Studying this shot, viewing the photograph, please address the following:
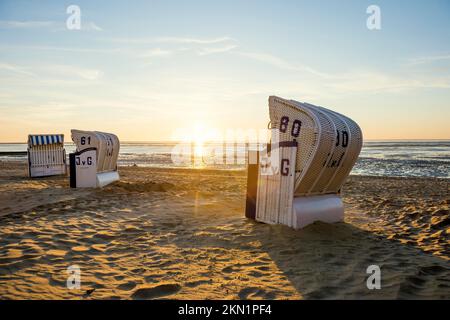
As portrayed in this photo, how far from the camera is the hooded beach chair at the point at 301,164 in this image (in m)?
6.80

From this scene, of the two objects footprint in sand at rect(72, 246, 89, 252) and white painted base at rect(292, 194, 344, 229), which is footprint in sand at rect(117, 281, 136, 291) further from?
white painted base at rect(292, 194, 344, 229)

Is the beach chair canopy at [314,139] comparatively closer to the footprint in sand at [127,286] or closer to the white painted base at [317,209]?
the white painted base at [317,209]

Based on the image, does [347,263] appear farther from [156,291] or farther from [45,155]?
[45,155]

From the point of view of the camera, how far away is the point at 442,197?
40.1 ft

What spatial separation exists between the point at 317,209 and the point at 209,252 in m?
2.82

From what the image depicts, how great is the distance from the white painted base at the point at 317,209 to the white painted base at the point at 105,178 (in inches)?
374

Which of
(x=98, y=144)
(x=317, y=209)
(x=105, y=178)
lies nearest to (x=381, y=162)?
(x=105, y=178)

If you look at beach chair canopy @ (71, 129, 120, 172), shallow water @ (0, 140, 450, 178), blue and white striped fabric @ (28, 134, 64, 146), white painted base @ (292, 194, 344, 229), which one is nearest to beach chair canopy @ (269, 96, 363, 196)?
white painted base @ (292, 194, 344, 229)

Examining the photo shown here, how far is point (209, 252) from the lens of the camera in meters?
5.94

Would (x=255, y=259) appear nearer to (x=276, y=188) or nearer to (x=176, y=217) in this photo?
(x=276, y=188)

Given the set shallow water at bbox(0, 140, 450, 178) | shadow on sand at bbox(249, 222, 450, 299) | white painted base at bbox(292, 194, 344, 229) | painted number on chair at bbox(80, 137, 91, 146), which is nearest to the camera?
shadow on sand at bbox(249, 222, 450, 299)

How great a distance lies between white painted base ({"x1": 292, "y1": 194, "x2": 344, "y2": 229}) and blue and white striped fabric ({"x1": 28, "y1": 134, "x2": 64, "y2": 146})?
52.3ft

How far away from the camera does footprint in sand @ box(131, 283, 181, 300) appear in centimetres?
414
